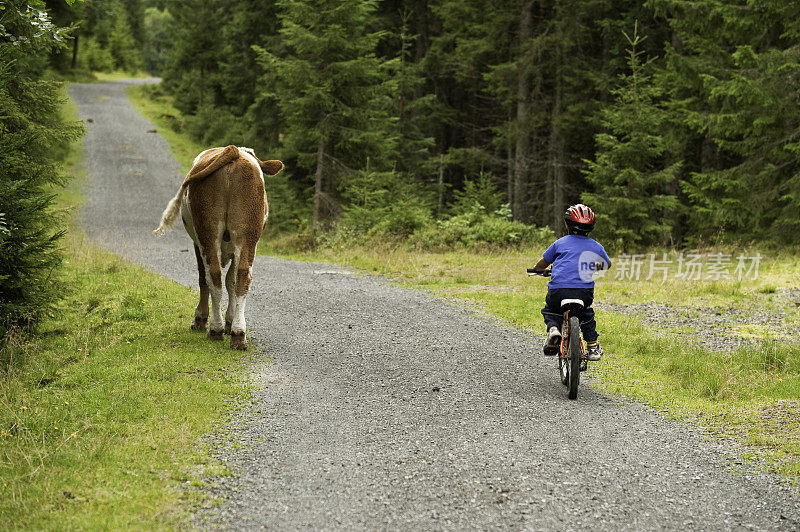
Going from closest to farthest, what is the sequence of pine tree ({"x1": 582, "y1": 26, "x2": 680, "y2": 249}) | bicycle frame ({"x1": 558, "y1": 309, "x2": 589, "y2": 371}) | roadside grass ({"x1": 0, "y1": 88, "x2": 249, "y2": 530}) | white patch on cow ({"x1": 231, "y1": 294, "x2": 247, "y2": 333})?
roadside grass ({"x1": 0, "y1": 88, "x2": 249, "y2": 530})
bicycle frame ({"x1": 558, "y1": 309, "x2": 589, "y2": 371})
white patch on cow ({"x1": 231, "y1": 294, "x2": 247, "y2": 333})
pine tree ({"x1": 582, "y1": 26, "x2": 680, "y2": 249})

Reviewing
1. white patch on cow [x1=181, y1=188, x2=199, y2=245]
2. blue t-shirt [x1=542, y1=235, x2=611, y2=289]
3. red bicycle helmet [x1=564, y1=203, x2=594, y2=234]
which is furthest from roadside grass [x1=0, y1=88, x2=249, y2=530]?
red bicycle helmet [x1=564, y1=203, x2=594, y2=234]

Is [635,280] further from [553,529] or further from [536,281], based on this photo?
[553,529]

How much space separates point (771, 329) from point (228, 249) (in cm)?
772

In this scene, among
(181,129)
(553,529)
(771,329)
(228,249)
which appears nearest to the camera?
(553,529)

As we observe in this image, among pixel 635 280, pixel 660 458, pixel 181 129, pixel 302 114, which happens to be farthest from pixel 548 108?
pixel 660 458

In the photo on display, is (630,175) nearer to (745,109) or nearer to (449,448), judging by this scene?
(745,109)

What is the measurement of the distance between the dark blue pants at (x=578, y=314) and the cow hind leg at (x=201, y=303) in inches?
159

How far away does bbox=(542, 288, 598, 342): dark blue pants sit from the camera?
6.64 meters

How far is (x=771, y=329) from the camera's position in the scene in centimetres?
968

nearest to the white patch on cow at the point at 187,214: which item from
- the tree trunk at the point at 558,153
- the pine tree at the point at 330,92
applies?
the pine tree at the point at 330,92

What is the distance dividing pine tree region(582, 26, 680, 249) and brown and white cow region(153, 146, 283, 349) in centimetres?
1169

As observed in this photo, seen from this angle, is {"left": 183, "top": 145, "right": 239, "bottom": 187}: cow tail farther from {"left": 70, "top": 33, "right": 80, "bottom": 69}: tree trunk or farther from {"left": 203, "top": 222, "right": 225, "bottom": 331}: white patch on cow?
{"left": 70, "top": 33, "right": 80, "bottom": 69}: tree trunk

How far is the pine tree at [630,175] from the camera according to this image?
16750 millimetres

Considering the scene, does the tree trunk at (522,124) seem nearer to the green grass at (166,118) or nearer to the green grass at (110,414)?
the green grass at (166,118)
